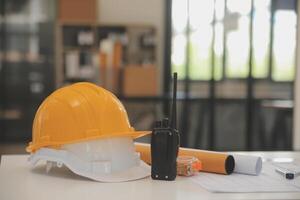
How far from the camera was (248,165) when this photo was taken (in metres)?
1.22

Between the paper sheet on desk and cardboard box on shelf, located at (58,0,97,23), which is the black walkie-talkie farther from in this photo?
cardboard box on shelf, located at (58,0,97,23)

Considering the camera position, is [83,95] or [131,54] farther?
[131,54]

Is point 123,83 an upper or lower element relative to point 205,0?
lower

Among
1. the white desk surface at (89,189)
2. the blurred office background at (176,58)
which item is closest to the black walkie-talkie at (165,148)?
the white desk surface at (89,189)

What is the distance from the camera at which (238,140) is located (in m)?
6.20

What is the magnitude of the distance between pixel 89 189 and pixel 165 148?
223mm

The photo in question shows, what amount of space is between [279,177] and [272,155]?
43 centimetres

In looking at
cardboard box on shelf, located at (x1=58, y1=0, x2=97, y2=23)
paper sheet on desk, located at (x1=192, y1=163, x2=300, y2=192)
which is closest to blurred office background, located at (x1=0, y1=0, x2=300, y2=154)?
cardboard box on shelf, located at (x1=58, y1=0, x2=97, y2=23)

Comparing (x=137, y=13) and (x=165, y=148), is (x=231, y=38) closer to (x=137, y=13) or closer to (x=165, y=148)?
(x=137, y=13)

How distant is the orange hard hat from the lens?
1150 millimetres

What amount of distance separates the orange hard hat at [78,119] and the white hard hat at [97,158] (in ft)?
0.07

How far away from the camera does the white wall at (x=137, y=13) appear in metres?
5.93

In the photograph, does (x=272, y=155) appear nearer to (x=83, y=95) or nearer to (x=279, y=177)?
(x=279, y=177)

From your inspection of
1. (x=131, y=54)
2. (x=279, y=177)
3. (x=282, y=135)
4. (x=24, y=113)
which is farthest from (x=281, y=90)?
(x=279, y=177)
